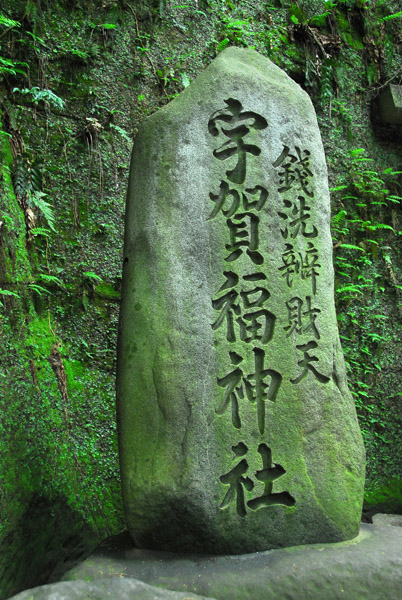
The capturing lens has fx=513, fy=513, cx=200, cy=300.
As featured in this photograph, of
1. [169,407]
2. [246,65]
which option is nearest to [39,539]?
[169,407]

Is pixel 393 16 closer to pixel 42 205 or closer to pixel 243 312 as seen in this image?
pixel 42 205

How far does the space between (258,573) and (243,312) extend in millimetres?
1254

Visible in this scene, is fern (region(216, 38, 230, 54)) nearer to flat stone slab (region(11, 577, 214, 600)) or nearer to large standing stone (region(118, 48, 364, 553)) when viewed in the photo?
large standing stone (region(118, 48, 364, 553))

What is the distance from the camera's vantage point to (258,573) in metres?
2.30

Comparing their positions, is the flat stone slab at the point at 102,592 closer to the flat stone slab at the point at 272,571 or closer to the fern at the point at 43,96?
the flat stone slab at the point at 272,571

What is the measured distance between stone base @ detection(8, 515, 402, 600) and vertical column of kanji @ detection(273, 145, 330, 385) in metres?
0.87

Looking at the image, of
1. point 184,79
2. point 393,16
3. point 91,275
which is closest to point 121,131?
point 184,79

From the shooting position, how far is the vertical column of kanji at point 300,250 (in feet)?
9.37

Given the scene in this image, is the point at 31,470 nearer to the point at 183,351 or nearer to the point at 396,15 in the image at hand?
the point at 183,351

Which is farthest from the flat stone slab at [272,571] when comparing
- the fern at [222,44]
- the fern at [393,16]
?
the fern at [393,16]

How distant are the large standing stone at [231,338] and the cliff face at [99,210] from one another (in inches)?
43.2

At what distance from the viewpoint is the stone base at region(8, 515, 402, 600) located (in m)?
2.19

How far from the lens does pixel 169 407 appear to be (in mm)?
2527

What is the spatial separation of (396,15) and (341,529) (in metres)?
6.10
